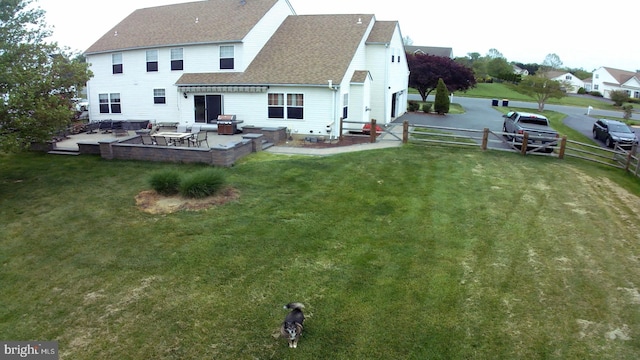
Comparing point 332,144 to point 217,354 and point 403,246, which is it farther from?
point 217,354

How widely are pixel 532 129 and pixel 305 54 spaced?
12810mm

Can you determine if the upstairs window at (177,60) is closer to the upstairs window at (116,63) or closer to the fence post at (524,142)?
the upstairs window at (116,63)

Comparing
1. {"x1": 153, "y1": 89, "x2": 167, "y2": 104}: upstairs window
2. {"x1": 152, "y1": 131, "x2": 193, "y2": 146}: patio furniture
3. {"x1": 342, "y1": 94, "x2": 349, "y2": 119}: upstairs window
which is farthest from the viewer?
{"x1": 153, "y1": 89, "x2": 167, "y2": 104}: upstairs window

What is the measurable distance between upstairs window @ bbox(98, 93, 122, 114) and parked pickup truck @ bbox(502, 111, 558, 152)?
24528 millimetres

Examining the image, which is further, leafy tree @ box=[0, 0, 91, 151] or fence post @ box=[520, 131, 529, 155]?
fence post @ box=[520, 131, 529, 155]

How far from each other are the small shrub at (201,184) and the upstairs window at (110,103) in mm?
19559

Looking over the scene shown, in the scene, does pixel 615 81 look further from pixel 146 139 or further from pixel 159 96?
pixel 146 139

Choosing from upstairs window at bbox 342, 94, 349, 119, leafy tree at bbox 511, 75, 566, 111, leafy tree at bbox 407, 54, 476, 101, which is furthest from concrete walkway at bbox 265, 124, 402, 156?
leafy tree at bbox 511, 75, 566, 111

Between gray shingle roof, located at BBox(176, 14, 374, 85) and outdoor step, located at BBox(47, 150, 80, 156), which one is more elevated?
gray shingle roof, located at BBox(176, 14, 374, 85)

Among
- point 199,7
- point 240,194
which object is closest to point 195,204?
point 240,194

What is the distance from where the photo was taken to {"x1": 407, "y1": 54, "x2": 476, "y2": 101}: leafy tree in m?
43.2

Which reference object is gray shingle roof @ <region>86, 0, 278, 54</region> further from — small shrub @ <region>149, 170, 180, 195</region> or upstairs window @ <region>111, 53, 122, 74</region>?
small shrub @ <region>149, 170, 180, 195</region>

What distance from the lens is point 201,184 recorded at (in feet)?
41.2

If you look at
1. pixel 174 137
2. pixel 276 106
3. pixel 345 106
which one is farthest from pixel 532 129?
pixel 174 137
